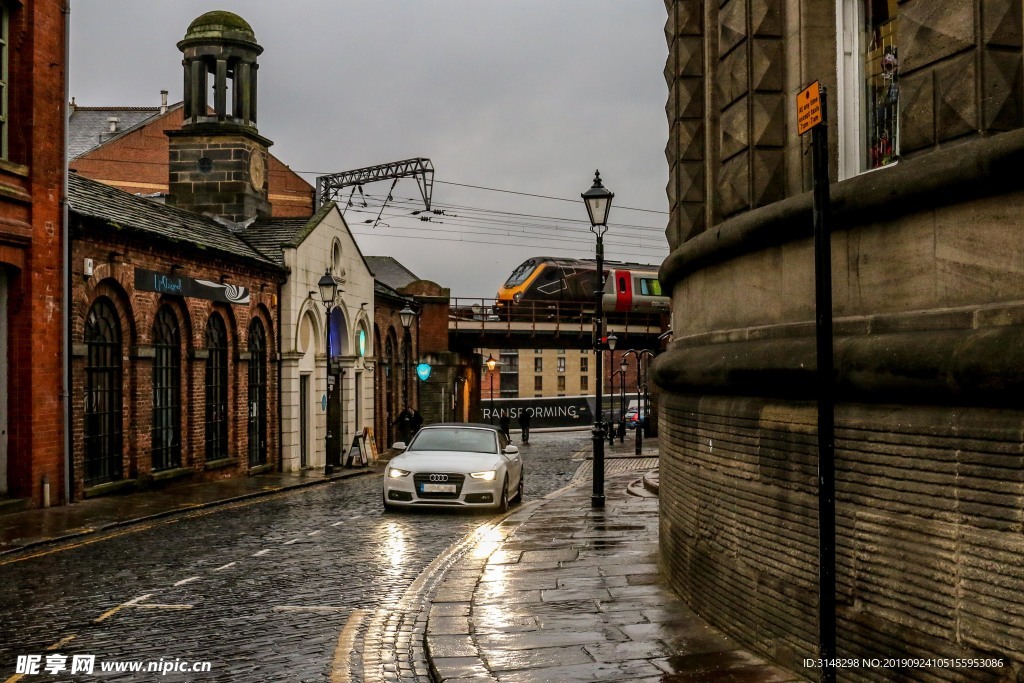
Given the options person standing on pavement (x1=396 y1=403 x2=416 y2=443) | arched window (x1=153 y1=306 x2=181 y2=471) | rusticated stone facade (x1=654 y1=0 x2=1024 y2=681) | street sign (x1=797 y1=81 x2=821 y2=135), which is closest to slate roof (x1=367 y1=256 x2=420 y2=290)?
person standing on pavement (x1=396 y1=403 x2=416 y2=443)

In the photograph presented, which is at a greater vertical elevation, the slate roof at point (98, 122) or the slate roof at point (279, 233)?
the slate roof at point (98, 122)

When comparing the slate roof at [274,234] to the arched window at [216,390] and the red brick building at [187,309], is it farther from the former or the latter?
the arched window at [216,390]

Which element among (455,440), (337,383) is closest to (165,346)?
(455,440)

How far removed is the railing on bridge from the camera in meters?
52.2

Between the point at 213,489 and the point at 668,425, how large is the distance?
578 inches

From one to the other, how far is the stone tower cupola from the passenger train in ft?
77.8

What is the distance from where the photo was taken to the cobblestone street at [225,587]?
8016 mm

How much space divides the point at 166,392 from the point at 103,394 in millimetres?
2753

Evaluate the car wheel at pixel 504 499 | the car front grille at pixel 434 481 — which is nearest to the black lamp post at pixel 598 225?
the car wheel at pixel 504 499

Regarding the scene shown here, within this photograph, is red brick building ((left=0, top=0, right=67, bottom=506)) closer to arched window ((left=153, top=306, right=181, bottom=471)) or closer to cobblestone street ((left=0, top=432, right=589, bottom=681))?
cobblestone street ((left=0, top=432, right=589, bottom=681))

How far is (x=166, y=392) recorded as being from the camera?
23047mm

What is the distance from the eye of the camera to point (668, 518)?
32.6 feet

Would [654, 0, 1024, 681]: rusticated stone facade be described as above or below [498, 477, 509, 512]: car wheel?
above

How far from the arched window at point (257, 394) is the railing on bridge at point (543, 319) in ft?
76.8
